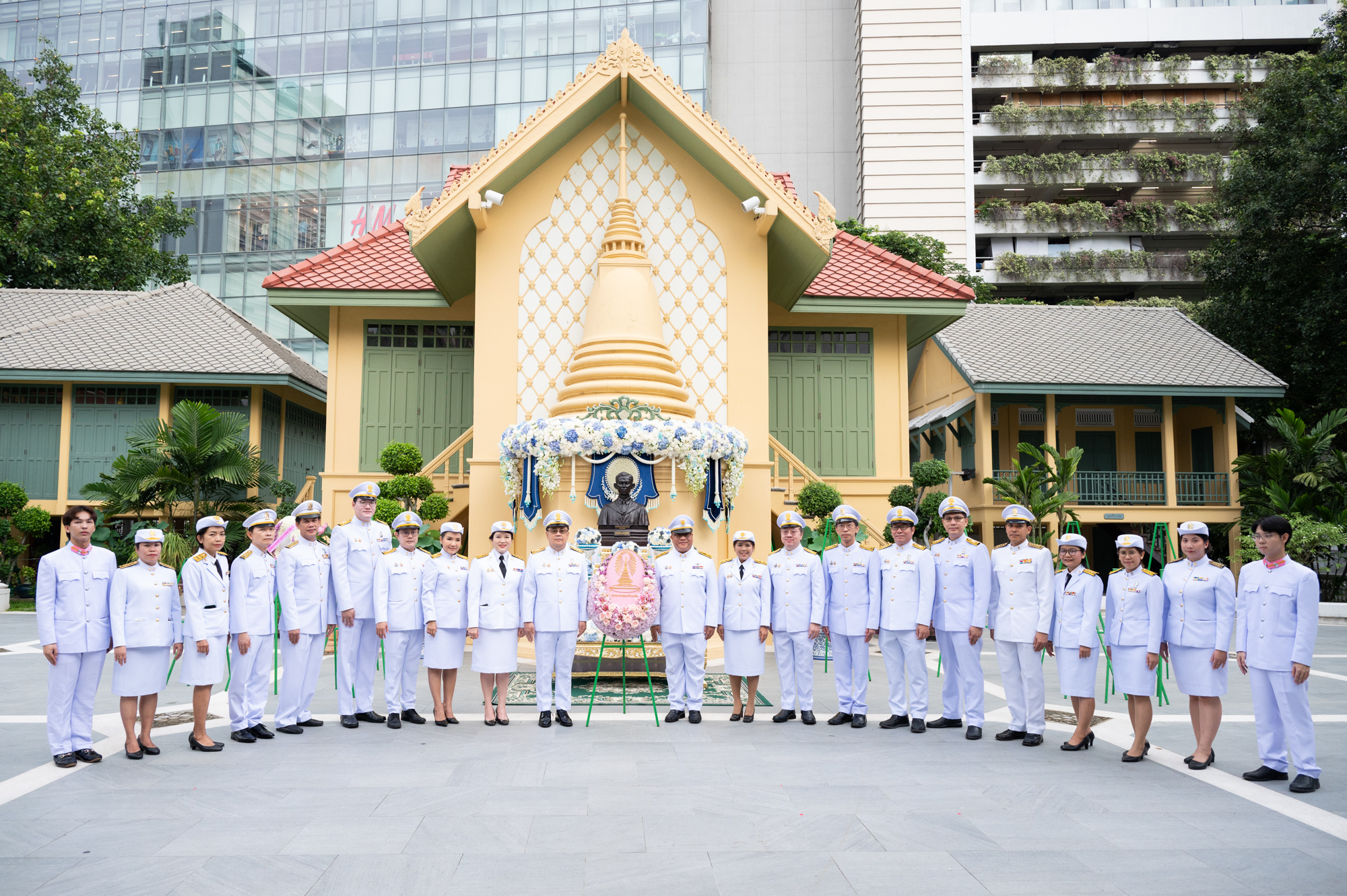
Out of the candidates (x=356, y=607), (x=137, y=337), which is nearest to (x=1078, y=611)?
(x=356, y=607)

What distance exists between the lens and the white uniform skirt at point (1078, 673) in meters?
7.52

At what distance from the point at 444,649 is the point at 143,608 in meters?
2.48

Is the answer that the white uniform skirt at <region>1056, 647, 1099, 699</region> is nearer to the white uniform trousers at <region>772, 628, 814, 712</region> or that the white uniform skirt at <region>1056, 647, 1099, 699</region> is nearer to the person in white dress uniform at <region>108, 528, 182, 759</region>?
the white uniform trousers at <region>772, 628, 814, 712</region>

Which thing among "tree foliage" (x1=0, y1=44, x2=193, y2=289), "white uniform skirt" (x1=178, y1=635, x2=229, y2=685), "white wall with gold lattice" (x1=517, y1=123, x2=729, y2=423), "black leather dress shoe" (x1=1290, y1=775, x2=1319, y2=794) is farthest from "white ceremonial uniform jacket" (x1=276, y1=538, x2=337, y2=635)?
"tree foliage" (x1=0, y1=44, x2=193, y2=289)

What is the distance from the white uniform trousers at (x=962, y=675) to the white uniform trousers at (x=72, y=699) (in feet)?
22.8

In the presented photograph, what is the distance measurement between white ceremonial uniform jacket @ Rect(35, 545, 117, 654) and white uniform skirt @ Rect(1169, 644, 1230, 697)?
8.08 metres

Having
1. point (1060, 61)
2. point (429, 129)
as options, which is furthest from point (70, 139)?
point (1060, 61)

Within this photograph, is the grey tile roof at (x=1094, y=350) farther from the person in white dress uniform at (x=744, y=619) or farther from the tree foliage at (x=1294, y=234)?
the person in white dress uniform at (x=744, y=619)

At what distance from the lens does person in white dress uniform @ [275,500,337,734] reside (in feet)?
26.9

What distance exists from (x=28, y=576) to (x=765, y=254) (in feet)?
55.5

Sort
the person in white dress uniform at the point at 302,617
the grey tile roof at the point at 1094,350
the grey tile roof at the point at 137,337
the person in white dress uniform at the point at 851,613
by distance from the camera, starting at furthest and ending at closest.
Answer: the grey tile roof at the point at 1094,350 → the grey tile roof at the point at 137,337 → the person in white dress uniform at the point at 851,613 → the person in white dress uniform at the point at 302,617

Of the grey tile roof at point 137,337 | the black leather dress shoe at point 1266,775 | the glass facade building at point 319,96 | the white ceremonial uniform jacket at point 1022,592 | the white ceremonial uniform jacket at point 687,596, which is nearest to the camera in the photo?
the black leather dress shoe at point 1266,775

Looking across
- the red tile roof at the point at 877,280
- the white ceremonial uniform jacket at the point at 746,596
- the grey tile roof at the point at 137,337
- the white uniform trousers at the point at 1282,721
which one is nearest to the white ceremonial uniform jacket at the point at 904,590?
the white ceremonial uniform jacket at the point at 746,596

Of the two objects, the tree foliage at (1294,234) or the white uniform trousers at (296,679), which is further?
the tree foliage at (1294,234)
